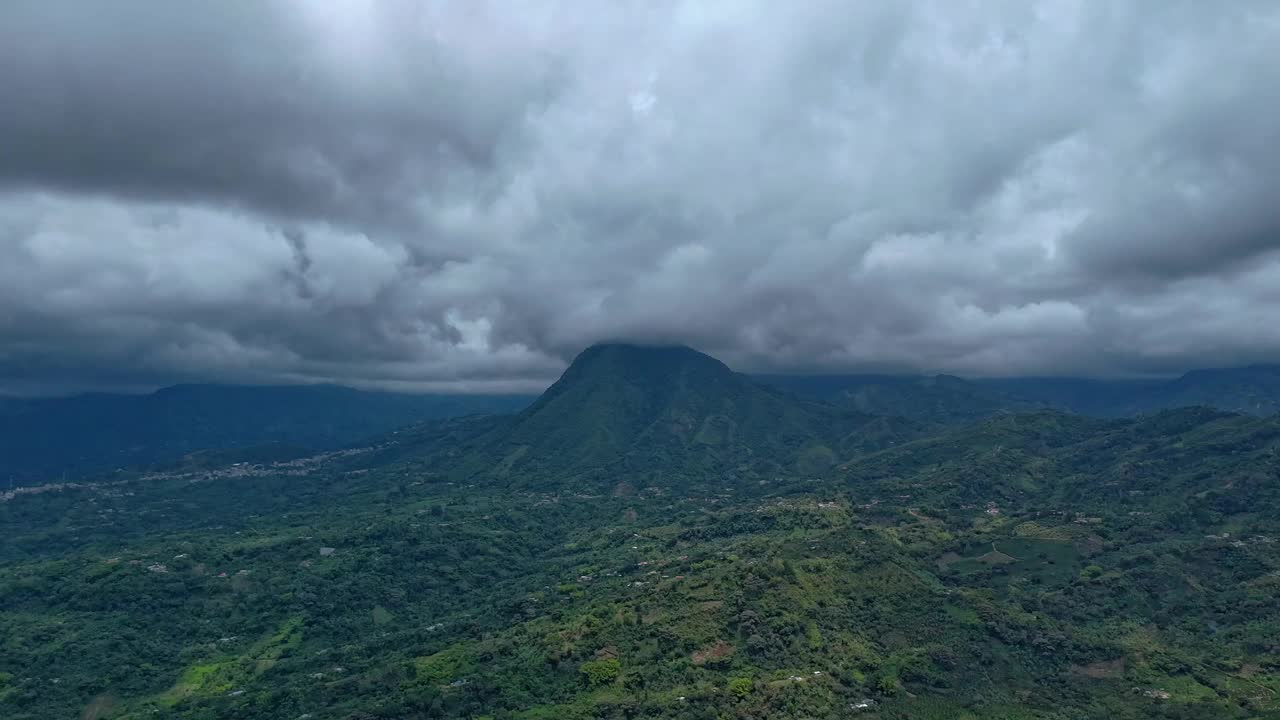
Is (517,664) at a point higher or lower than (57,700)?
higher

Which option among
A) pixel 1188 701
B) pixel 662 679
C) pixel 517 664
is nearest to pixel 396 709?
pixel 517 664

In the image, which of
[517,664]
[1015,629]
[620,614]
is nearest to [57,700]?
[517,664]

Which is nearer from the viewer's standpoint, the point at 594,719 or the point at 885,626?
the point at 594,719

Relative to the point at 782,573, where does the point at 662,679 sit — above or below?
below

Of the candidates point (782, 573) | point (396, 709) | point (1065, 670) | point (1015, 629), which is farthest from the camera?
point (782, 573)

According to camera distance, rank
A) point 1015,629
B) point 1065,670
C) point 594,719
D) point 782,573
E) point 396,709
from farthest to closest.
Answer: point 782,573 → point 1015,629 → point 1065,670 → point 396,709 → point 594,719

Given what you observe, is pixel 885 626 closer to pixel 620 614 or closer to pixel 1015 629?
pixel 1015 629

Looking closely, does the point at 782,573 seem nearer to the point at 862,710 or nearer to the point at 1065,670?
the point at 862,710

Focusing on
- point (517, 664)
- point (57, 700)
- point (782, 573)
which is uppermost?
point (782, 573)

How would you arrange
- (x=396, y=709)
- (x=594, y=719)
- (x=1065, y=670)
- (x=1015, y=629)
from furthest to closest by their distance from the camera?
(x=1015, y=629), (x=1065, y=670), (x=396, y=709), (x=594, y=719)
